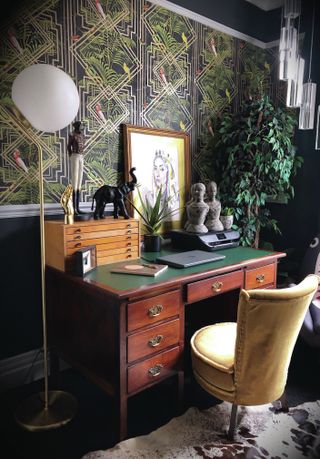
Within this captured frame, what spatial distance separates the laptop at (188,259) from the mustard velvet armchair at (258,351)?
42cm

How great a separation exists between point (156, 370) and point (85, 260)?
1.97ft

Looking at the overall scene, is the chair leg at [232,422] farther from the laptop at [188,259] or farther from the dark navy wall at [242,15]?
the dark navy wall at [242,15]

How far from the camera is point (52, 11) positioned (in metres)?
1.96

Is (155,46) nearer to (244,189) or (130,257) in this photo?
(244,189)

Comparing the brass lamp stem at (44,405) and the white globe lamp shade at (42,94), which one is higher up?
the white globe lamp shade at (42,94)

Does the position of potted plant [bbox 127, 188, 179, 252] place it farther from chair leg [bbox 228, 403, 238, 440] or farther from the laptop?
chair leg [bbox 228, 403, 238, 440]

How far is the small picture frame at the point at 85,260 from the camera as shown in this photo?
5.49 ft

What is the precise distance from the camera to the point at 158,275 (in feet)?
5.65

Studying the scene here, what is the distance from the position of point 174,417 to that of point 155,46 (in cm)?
226

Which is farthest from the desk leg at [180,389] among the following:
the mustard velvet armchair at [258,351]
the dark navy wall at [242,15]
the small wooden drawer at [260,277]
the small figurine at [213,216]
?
the dark navy wall at [242,15]

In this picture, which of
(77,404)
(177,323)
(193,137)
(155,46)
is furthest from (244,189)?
(77,404)

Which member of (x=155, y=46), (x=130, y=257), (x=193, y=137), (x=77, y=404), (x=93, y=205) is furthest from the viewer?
(x=193, y=137)

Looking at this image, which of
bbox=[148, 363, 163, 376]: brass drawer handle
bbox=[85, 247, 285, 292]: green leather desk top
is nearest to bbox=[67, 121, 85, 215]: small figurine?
bbox=[85, 247, 285, 292]: green leather desk top

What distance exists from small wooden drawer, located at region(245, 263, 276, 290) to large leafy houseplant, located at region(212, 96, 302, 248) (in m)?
0.65
